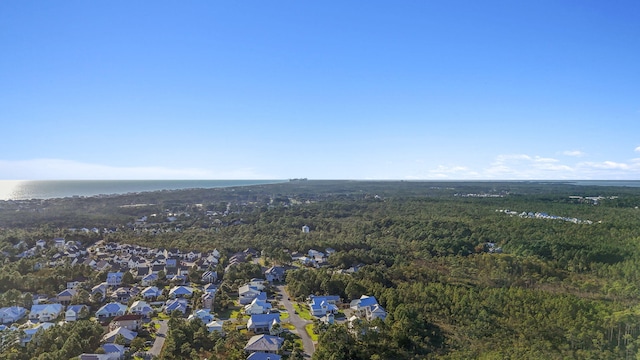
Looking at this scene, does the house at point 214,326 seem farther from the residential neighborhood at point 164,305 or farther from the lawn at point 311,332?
the lawn at point 311,332

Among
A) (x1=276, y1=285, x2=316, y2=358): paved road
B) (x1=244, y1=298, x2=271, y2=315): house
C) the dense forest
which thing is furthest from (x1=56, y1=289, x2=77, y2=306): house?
(x1=276, y1=285, x2=316, y2=358): paved road

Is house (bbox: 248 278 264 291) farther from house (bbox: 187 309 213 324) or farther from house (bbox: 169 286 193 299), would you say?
house (bbox: 187 309 213 324)

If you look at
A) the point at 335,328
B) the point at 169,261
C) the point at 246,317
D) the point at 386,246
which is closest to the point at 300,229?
the point at 386,246

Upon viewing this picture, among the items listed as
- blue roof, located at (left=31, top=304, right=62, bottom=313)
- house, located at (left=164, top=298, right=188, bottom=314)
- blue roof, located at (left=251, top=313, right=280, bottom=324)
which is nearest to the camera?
blue roof, located at (left=251, top=313, right=280, bottom=324)

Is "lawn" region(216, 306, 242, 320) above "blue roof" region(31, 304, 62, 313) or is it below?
below

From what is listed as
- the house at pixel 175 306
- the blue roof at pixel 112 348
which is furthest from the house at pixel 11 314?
the blue roof at pixel 112 348
